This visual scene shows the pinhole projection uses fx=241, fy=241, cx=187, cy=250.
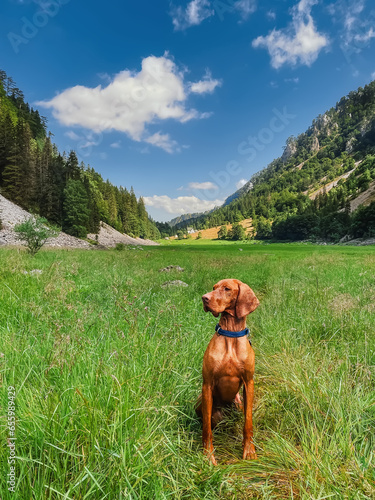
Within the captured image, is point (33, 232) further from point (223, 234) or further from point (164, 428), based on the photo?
point (223, 234)

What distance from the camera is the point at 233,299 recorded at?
7.12 ft

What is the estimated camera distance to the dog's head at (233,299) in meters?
2.09

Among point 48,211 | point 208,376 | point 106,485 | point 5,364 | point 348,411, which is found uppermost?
point 48,211

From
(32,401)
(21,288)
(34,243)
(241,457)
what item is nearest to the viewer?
(32,401)

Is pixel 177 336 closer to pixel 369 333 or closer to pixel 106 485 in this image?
pixel 106 485

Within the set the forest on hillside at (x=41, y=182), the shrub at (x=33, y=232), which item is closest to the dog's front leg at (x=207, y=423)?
the shrub at (x=33, y=232)

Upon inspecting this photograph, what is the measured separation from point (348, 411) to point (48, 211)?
252 feet

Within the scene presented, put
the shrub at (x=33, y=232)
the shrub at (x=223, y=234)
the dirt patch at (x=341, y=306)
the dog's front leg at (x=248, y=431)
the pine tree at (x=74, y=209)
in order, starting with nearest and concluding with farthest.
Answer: the dog's front leg at (x=248, y=431) → the dirt patch at (x=341, y=306) → the shrub at (x=33, y=232) → the pine tree at (x=74, y=209) → the shrub at (x=223, y=234)

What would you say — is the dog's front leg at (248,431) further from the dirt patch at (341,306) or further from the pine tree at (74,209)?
the pine tree at (74,209)

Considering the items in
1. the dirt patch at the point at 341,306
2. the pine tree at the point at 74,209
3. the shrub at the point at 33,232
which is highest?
the pine tree at the point at 74,209

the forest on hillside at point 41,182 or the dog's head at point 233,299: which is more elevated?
the forest on hillside at point 41,182

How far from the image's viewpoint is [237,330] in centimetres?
220

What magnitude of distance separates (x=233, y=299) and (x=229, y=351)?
468 millimetres

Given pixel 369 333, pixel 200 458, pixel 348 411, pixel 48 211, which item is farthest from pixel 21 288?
pixel 48 211
